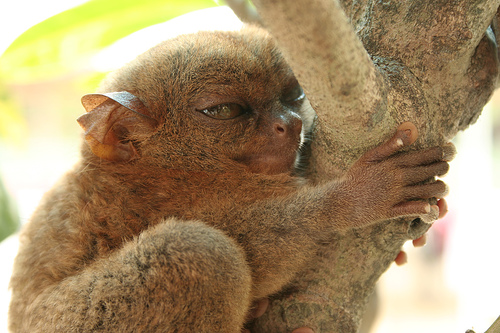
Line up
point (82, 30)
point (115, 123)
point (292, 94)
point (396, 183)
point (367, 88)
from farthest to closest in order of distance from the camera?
1. point (82, 30)
2. point (292, 94)
3. point (115, 123)
4. point (396, 183)
5. point (367, 88)

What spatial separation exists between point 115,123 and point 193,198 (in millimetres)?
618

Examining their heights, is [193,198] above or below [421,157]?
below

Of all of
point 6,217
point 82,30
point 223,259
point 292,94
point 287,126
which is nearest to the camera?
point 223,259

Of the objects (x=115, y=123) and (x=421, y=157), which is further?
(x=115, y=123)

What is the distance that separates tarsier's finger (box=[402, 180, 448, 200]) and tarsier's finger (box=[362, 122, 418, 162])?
0.19m

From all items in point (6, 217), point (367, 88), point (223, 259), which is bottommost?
point (6, 217)

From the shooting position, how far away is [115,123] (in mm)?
2738

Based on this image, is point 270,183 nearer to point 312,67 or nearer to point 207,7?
point 312,67

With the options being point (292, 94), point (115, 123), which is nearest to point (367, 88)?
point (292, 94)

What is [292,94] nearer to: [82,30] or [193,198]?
[193,198]

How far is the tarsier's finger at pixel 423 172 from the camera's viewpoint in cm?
216

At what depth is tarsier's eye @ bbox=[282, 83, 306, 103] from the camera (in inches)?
116

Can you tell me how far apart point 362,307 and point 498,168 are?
1025cm

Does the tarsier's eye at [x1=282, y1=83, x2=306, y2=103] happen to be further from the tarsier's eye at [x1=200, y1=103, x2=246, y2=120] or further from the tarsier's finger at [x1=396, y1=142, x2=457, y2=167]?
the tarsier's finger at [x1=396, y1=142, x2=457, y2=167]
